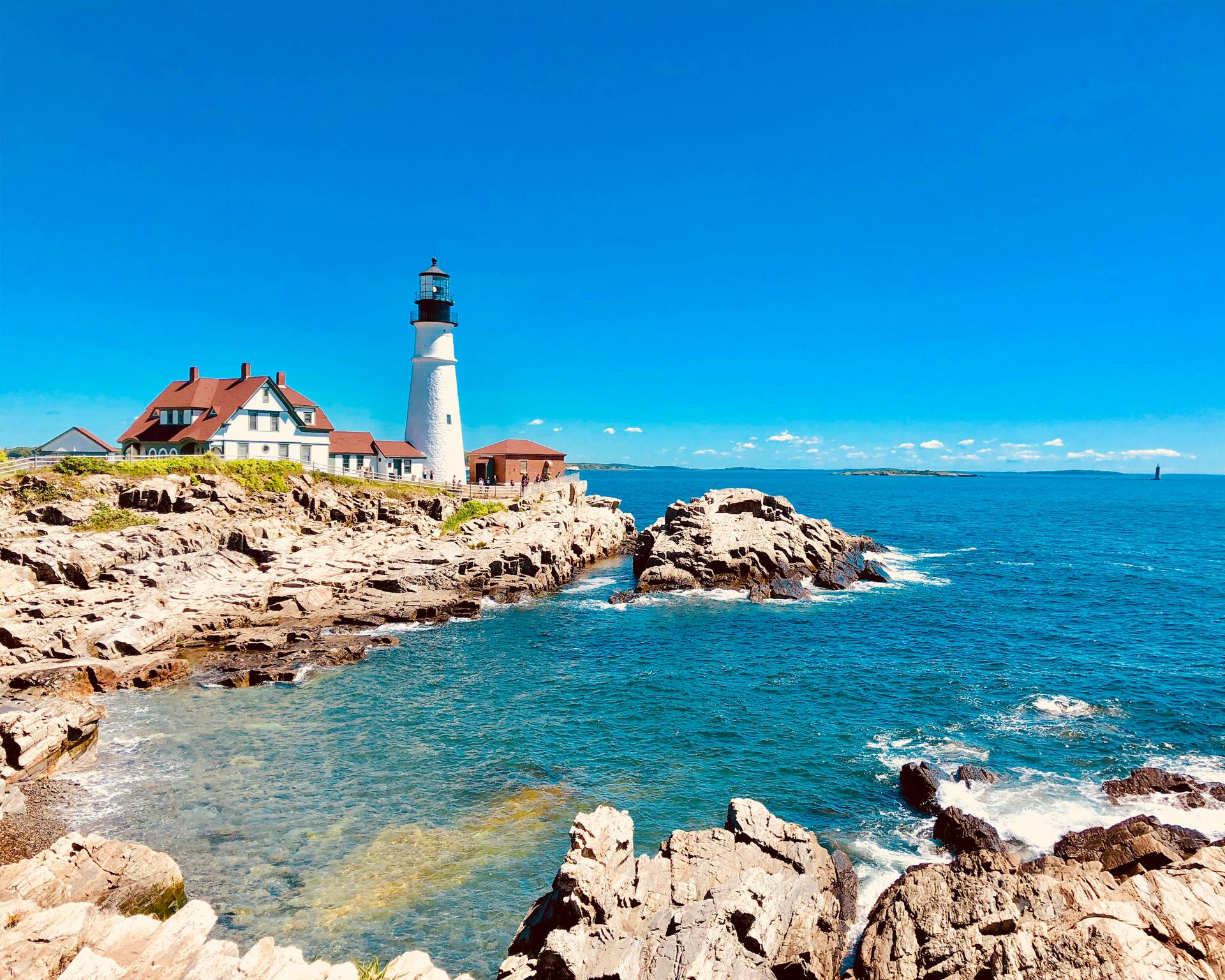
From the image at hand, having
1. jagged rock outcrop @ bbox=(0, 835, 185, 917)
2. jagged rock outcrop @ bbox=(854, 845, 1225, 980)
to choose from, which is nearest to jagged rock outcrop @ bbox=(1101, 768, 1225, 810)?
jagged rock outcrop @ bbox=(854, 845, 1225, 980)

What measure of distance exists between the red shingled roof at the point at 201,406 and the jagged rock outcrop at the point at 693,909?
2029 inches

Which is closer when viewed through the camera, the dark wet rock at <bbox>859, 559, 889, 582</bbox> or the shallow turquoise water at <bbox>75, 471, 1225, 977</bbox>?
the shallow turquoise water at <bbox>75, 471, 1225, 977</bbox>

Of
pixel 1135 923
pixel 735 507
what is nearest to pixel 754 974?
pixel 1135 923

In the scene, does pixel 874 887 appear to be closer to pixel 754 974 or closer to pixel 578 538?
pixel 754 974

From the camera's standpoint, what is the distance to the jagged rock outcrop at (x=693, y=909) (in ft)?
30.9

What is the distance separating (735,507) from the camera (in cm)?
5069

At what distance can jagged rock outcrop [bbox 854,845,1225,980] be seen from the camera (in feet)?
30.1

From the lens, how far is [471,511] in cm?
5300

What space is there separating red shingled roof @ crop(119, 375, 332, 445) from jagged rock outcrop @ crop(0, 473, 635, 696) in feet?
26.7

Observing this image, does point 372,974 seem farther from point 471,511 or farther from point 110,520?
point 471,511

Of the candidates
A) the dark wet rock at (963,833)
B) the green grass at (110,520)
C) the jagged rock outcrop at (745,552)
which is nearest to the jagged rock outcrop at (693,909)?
the dark wet rock at (963,833)

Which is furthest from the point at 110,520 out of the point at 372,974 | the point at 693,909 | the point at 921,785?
the point at 921,785

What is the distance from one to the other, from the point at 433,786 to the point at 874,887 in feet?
35.9

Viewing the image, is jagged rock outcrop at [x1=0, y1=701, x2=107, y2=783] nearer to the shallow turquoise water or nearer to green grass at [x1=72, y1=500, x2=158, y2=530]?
the shallow turquoise water
